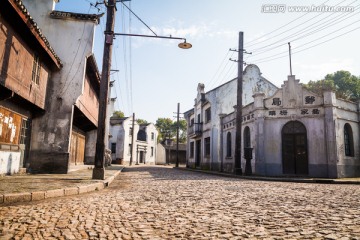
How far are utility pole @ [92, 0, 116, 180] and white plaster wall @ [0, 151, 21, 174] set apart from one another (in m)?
2.98

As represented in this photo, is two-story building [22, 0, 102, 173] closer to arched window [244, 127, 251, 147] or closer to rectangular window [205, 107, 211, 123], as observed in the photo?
arched window [244, 127, 251, 147]

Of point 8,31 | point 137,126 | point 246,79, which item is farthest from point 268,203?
point 137,126

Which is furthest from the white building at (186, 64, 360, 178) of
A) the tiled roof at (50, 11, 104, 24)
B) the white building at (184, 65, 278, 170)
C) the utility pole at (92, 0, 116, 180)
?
the tiled roof at (50, 11, 104, 24)

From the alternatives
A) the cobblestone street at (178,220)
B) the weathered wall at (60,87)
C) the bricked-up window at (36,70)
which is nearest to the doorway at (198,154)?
the weathered wall at (60,87)

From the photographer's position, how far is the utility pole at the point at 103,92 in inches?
376

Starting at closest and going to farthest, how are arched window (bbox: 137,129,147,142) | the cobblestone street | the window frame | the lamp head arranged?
the cobblestone street < the lamp head < the window frame < arched window (bbox: 137,129,147,142)

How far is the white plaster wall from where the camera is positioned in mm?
8908

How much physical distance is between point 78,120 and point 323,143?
14.6 m

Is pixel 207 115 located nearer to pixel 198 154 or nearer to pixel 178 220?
pixel 198 154

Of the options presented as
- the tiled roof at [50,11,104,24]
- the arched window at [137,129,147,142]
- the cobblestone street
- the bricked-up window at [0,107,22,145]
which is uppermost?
the tiled roof at [50,11,104,24]

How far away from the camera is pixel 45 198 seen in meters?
5.73

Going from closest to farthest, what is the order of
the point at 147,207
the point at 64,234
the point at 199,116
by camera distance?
the point at 64,234
the point at 147,207
the point at 199,116

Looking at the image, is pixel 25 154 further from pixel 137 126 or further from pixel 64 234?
pixel 137 126

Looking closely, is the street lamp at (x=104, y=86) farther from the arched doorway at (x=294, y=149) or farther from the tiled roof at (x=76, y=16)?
the arched doorway at (x=294, y=149)
